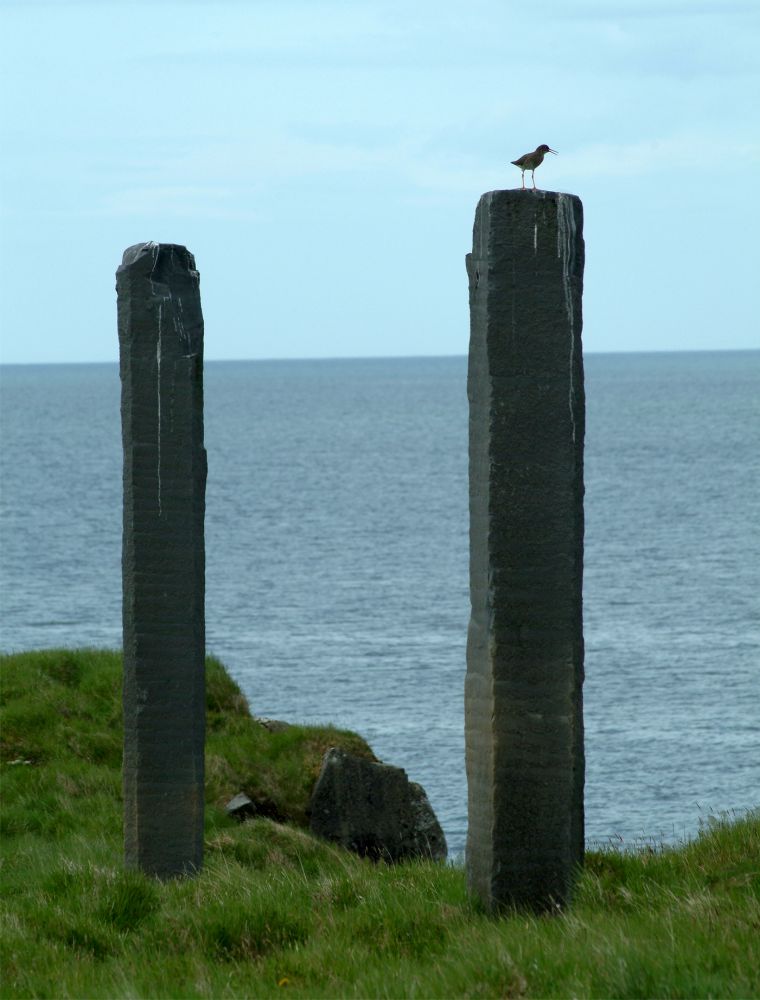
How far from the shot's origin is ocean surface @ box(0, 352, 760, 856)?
91.0 feet

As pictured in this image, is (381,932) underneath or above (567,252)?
underneath

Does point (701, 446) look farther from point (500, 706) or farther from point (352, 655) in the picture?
point (500, 706)

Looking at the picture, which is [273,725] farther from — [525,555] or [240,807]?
[525,555]

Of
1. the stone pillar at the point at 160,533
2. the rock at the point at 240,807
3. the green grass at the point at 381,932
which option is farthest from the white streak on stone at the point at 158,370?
the rock at the point at 240,807

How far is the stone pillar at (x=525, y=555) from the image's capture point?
8.34 metres

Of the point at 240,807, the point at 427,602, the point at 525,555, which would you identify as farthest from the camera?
the point at 427,602

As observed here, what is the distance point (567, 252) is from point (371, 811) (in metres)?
8.36

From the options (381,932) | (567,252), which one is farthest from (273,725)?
(567,252)

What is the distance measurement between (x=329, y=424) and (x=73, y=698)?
13895 cm

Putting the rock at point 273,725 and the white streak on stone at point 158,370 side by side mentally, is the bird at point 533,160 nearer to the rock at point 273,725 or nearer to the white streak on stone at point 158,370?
the white streak on stone at point 158,370

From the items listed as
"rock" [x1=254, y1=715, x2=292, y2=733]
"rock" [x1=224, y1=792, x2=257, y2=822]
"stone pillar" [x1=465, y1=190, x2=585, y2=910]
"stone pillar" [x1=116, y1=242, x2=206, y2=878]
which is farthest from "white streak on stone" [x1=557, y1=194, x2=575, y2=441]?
"rock" [x1=254, y1=715, x2=292, y2=733]

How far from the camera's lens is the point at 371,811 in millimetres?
15203

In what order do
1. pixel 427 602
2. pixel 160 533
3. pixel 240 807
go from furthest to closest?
pixel 427 602
pixel 240 807
pixel 160 533

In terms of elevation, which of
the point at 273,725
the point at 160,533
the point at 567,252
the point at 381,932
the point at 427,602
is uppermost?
the point at 567,252
